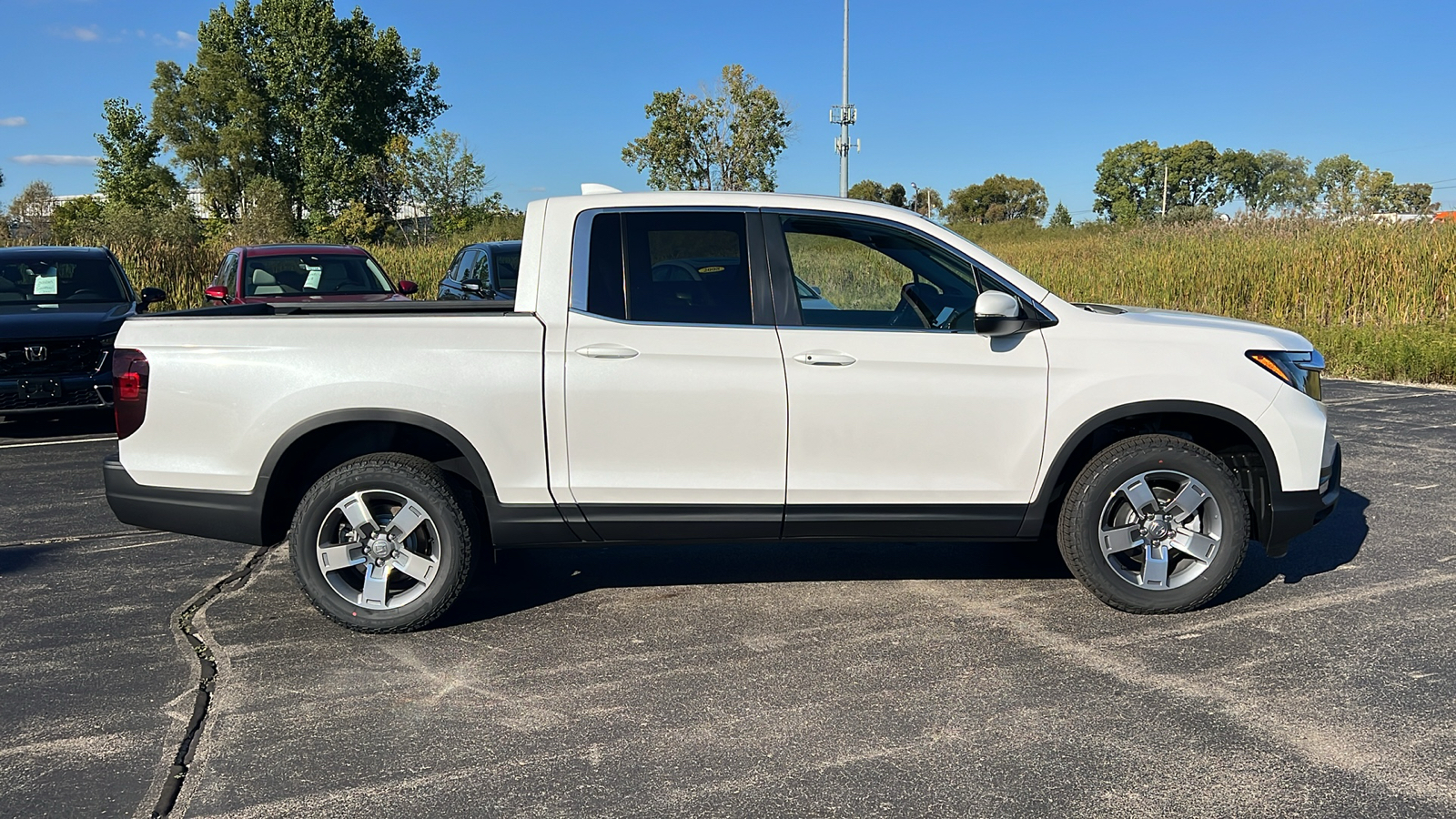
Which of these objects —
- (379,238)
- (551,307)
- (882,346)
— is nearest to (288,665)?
(551,307)

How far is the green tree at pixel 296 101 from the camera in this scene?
2180 inches

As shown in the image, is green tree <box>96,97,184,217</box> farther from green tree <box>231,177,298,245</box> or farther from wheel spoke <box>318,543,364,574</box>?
wheel spoke <box>318,543,364,574</box>

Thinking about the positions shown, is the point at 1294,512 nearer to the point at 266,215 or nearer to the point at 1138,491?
the point at 1138,491

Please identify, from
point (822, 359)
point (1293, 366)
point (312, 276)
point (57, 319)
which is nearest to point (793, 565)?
point (822, 359)

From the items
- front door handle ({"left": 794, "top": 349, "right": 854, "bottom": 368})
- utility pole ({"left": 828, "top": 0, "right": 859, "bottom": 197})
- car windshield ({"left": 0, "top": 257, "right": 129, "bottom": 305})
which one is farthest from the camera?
utility pole ({"left": 828, "top": 0, "right": 859, "bottom": 197})

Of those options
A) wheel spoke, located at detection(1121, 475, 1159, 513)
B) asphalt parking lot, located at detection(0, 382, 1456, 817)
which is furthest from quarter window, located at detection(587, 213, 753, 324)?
wheel spoke, located at detection(1121, 475, 1159, 513)

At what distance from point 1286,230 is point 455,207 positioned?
36.1 metres

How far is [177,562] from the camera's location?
5.80 metres

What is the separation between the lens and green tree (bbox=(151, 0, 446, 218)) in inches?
2180

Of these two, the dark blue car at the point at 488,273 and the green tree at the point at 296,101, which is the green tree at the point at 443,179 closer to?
the green tree at the point at 296,101

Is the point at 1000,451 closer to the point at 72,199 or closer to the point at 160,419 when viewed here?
the point at 160,419

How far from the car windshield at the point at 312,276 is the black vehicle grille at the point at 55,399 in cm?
249

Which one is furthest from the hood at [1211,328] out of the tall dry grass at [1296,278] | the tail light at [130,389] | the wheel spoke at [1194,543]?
the tall dry grass at [1296,278]

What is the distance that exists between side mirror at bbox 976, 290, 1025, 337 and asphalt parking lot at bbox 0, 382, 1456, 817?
128 centimetres
